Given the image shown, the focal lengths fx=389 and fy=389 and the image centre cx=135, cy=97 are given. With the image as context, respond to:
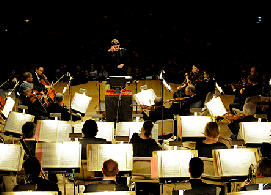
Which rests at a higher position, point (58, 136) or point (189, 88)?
point (189, 88)

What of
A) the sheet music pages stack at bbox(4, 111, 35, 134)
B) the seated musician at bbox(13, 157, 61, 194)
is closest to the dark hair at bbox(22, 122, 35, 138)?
the sheet music pages stack at bbox(4, 111, 35, 134)

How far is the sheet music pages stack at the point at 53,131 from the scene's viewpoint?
20.2 ft

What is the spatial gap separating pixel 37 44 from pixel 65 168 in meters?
12.8

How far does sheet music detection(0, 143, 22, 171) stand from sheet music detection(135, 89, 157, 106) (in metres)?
3.29

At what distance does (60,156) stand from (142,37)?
13.7m

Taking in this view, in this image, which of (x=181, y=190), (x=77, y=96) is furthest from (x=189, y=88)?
(x=181, y=190)

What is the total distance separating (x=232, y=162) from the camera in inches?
195

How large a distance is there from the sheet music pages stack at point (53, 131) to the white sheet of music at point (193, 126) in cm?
186

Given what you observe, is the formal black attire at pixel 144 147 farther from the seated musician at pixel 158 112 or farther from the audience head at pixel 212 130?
the seated musician at pixel 158 112

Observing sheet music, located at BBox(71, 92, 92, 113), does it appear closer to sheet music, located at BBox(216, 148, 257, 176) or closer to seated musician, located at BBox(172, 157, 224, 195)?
sheet music, located at BBox(216, 148, 257, 176)

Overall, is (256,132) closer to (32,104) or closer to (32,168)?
(32,168)

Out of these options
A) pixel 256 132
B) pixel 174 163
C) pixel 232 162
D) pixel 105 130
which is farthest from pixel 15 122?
pixel 256 132

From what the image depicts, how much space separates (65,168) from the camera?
4992mm

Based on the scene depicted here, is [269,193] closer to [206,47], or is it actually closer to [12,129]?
Answer: [12,129]
